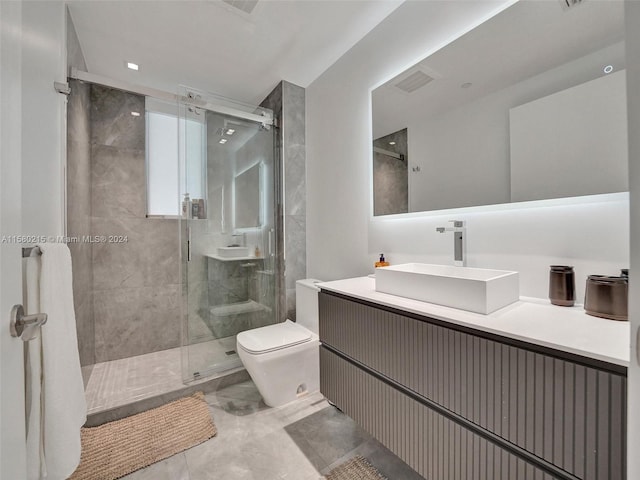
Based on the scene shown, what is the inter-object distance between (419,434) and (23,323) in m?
1.25

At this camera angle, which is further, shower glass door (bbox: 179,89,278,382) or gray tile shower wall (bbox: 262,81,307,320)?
gray tile shower wall (bbox: 262,81,307,320)

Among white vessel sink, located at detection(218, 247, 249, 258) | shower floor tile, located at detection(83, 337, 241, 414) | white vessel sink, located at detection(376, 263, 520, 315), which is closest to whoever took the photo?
white vessel sink, located at detection(376, 263, 520, 315)

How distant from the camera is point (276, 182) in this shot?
2463mm

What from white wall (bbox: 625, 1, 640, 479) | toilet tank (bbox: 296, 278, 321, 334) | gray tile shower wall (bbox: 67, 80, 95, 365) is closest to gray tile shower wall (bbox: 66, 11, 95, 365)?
gray tile shower wall (bbox: 67, 80, 95, 365)

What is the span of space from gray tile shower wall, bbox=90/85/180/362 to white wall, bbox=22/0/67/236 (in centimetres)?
82

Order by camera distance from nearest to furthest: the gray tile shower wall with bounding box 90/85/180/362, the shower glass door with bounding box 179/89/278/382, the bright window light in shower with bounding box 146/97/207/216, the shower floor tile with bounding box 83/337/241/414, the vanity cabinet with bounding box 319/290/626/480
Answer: the vanity cabinet with bounding box 319/290/626/480
the shower floor tile with bounding box 83/337/241/414
the shower glass door with bounding box 179/89/278/382
the gray tile shower wall with bounding box 90/85/180/362
the bright window light in shower with bounding box 146/97/207/216

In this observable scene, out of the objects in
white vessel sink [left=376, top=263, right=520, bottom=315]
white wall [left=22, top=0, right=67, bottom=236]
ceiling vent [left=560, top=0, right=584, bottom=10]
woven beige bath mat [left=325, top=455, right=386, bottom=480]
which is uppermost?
ceiling vent [left=560, top=0, right=584, bottom=10]

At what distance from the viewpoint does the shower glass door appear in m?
2.09

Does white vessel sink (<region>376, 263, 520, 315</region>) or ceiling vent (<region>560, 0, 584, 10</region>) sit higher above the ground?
ceiling vent (<region>560, 0, 584, 10</region>)

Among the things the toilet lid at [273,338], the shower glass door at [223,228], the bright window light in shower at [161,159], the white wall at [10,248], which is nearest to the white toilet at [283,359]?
the toilet lid at [273,338]

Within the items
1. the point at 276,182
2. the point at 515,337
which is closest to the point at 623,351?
the point at 515,337

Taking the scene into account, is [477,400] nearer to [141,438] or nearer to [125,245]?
[141,438]

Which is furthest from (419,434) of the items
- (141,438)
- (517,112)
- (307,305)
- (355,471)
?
(141,438)

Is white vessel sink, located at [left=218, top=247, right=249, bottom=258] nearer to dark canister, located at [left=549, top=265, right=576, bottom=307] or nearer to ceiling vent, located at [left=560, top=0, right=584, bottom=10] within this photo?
dark canister, located at [left=549, top=265, right=576, bottom=307]
